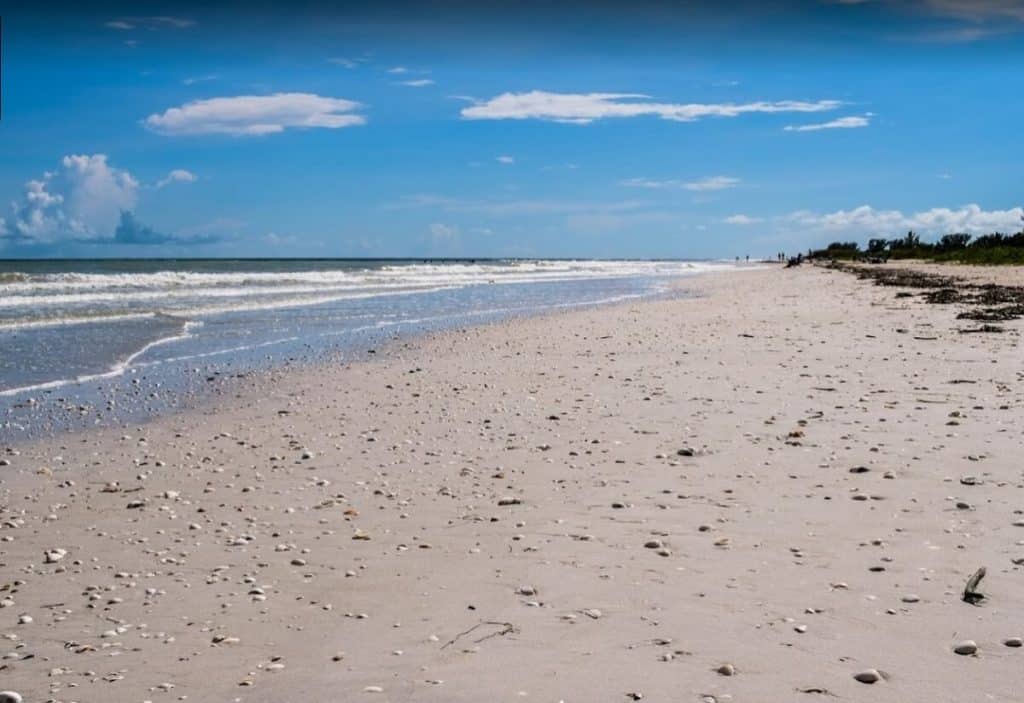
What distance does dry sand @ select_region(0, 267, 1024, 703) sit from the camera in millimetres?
4168

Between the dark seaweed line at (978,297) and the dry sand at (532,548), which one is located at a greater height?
the dark seaweed line at (978,297)

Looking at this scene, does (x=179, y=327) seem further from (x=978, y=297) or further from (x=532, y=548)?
(x=978, y=297)

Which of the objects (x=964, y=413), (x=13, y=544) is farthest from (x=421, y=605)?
(x=964, y=413)

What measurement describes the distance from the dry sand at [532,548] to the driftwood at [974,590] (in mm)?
46

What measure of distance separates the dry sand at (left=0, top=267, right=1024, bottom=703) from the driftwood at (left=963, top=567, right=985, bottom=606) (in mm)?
46

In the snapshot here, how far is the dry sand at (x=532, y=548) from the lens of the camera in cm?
417

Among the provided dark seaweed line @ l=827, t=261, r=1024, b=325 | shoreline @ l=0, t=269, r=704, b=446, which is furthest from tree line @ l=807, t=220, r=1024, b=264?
shoreline @ l=0, t=269, r=704, b=446

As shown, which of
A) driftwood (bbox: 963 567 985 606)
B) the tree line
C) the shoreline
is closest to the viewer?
driftwood (bbox: 963 567 985 606)

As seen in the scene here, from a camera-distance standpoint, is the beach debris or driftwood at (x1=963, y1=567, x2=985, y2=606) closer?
driftwood at (x1=963, y1=567, x2=985, y2=606)

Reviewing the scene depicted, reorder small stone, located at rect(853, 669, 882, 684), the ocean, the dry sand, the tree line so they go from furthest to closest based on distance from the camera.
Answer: the tree line, the ocean, the dry sand, small stone, located at rect(853, 669, 882, 684)

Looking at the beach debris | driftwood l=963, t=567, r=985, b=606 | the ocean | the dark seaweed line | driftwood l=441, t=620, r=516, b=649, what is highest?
the dark seaweed line

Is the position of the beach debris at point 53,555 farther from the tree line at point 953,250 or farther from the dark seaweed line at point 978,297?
the tree line at point 953,250

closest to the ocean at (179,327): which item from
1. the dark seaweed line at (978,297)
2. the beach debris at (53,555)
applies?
the beach debris at (53,555)

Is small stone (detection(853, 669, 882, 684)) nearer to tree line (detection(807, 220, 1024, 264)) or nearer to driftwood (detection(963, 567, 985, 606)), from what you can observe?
driftwood (detection(963, 567, 985, 606))
